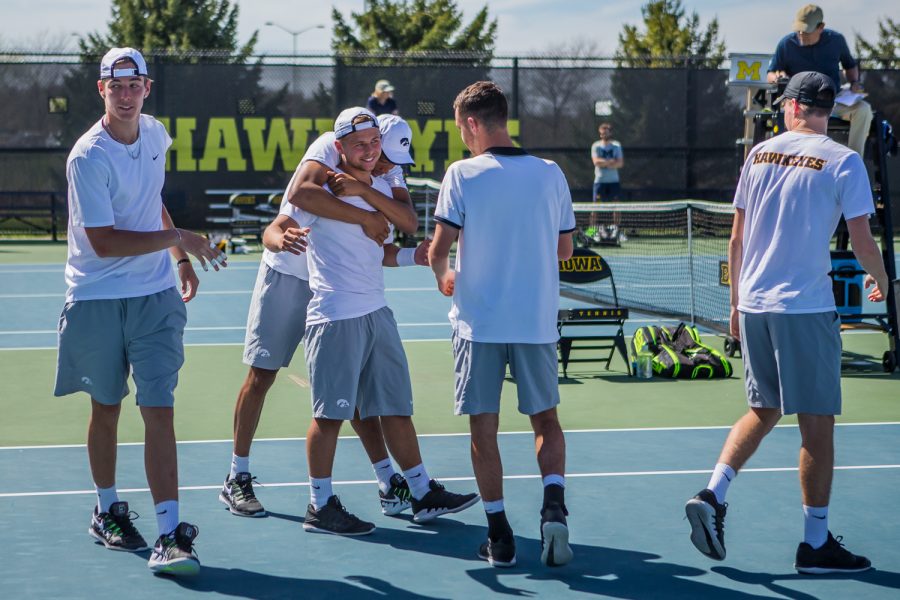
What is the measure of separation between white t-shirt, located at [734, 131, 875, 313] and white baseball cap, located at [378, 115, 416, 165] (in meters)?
1.53

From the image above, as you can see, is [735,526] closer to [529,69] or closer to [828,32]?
[828,32]

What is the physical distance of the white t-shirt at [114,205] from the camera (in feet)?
16.0

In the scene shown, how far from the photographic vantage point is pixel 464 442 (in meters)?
7.27

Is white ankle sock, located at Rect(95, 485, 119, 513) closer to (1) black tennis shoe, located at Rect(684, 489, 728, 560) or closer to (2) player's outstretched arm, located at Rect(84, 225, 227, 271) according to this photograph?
(2) player's outstretched arm, located at Rect(84, 225, 227, 271)

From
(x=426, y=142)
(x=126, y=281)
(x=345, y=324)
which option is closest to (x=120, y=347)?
(x=126, y=281)

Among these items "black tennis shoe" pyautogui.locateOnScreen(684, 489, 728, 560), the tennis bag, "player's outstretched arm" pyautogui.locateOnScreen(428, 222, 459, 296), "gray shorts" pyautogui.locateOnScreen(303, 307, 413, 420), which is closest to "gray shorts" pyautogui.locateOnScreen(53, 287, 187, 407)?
"gray shorts" pyautogui.locateOnScreen(303, 307, 413, 420)

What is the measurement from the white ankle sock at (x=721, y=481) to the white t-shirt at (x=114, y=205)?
2351mm

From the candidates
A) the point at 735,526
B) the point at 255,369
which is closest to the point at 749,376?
the point at 735,526

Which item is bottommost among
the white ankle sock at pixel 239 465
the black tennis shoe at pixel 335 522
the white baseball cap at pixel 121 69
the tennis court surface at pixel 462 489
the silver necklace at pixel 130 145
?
the tennis court surface at pixel 462 489

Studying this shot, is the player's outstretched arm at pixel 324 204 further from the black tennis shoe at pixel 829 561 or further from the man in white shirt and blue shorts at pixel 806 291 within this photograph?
the black tennis shoe at pixel 829 561

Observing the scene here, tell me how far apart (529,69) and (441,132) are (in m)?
2.15

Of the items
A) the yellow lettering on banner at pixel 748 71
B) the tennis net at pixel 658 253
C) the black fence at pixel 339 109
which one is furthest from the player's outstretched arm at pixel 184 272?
the black fence at pixel 339 109

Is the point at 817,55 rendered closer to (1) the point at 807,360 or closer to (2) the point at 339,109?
(1) the point at 807,360

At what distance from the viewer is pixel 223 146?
24.5 meters
